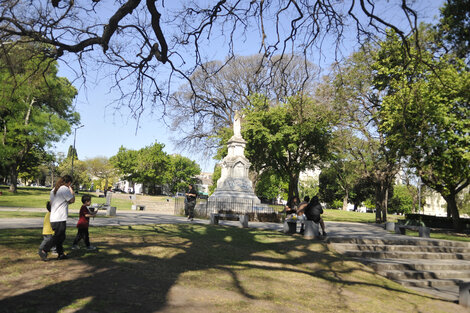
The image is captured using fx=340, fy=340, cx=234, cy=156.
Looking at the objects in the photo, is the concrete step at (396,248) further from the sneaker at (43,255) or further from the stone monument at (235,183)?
the stone monument at (235,183)

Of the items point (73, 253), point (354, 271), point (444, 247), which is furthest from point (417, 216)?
point (73, 253)

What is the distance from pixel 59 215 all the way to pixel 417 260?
10.2m

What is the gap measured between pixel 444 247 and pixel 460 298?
5.93 metres

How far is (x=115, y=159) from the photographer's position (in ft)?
250

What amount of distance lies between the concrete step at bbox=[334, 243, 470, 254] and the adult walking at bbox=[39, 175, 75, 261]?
7710 mm

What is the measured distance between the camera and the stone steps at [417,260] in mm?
8852

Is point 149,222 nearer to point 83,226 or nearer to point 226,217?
point 226,217

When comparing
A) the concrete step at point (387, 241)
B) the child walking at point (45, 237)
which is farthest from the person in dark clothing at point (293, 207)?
the child walking at point (45, 237)

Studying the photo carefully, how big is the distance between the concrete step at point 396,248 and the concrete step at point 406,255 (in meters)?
0.28

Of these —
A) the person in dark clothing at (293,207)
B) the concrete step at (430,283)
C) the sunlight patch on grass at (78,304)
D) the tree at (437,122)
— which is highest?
the tree at (437,122)

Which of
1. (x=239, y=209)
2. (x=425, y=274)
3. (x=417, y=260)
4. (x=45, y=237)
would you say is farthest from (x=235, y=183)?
(x=45, y=237)

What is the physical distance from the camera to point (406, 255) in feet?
35.9

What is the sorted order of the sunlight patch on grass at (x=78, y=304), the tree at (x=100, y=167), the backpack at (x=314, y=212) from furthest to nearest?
1. the tree at (x=100, y=167)
2. the backpack at (x=314, y=212)
3. the sunlight patch on grass at (x=78, y=304)

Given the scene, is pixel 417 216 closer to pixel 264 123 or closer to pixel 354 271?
pixel 264 123
